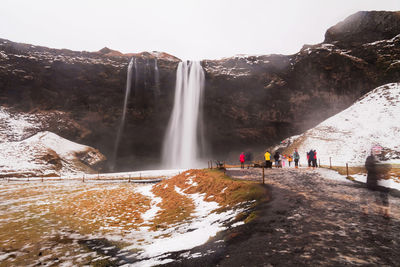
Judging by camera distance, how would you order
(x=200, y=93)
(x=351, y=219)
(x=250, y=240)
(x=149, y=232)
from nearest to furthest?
(x=250, y=240) → (x=351, y=219) → (x=149, y=232) → (x=200, y=93)

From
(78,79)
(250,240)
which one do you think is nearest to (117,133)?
(78,79)

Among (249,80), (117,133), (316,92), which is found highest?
(249,80)

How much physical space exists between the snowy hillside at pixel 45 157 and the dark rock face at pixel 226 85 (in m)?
5.51

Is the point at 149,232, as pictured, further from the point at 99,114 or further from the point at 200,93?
the point at 99,114

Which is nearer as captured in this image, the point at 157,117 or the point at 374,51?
the point at 374,51

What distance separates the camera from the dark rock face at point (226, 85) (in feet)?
139

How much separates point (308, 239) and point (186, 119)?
144ft

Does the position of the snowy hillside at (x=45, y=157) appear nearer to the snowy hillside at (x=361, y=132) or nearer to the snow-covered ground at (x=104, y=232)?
the snow-covered ground at (x=104, y=232)

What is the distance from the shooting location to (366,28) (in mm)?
43844

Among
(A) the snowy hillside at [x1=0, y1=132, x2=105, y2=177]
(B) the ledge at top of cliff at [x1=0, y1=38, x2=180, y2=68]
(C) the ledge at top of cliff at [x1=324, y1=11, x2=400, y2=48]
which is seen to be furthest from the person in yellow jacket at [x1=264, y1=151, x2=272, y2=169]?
(C) the ledge at top of cliff at [x1=324, y1=11, x2=400, y2=48]

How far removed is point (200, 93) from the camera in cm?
4594

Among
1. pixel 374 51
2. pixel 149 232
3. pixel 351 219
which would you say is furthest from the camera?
pixel 374 51

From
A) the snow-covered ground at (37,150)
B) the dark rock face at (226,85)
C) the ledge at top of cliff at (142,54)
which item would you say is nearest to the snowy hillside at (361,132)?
the dark rock face at (226,85)

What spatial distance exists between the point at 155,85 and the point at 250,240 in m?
46.1
